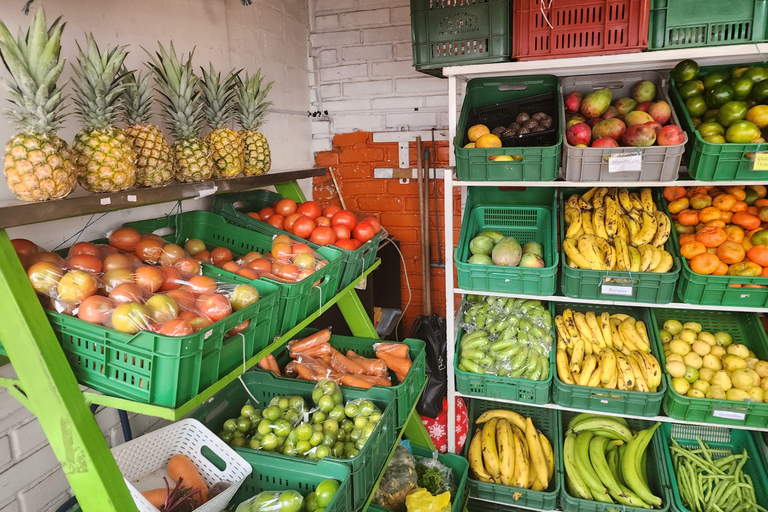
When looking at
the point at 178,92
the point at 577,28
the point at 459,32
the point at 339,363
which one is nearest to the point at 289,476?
the point at 339,363

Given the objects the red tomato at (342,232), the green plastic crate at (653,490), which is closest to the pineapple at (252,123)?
the red tomato at (342,232)

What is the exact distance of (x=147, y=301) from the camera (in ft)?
3.84

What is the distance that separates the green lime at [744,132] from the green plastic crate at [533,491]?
154cm

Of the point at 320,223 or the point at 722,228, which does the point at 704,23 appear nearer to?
the point at 722,228

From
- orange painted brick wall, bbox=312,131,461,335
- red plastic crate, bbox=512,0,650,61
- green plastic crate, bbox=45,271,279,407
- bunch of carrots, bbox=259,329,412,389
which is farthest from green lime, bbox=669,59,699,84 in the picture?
green plastic crate, bbox=45,271,279,407

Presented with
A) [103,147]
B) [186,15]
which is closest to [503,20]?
[186,15]

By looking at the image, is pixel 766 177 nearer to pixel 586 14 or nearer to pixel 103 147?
pixel 586 14

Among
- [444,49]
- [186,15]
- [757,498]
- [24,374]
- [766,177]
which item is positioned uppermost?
[186,15]

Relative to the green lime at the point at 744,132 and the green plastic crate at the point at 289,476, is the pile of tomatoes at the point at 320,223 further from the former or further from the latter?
the green lime at the point at 744,132

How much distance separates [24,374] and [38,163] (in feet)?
1.64

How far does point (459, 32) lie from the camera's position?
2.06m

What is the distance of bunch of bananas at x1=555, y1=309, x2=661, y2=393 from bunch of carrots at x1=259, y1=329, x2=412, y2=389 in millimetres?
782

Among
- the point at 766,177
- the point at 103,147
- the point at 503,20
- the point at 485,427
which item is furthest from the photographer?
the point at 485,427

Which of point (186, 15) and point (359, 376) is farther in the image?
point (186, 15)
